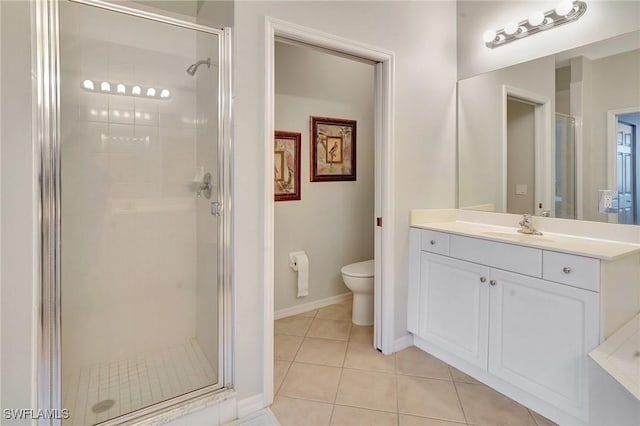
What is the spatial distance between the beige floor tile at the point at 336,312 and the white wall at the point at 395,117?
71 cm

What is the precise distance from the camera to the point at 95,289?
2002 mm

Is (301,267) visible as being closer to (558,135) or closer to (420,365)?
(420,365)

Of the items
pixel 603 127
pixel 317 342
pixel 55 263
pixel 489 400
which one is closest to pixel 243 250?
pixel 55 263

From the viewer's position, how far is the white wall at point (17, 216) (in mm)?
1262

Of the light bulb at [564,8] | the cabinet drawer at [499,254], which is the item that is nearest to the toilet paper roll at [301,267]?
the cabinet drawer at [499,254]

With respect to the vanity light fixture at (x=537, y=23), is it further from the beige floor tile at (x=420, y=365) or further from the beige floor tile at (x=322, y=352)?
the beige floor tile at (x=322, y=352)

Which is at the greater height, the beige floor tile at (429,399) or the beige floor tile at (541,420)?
the beige floor tile at (429,399)

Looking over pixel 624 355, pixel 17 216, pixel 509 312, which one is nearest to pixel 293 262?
pixel 509 312

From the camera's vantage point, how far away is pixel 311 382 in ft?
6.43

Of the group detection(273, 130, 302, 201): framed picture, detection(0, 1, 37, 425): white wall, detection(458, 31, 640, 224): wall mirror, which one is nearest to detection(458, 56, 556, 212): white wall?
detection(458, 31, 640, 224): wall mirror

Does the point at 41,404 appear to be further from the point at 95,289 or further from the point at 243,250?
the point at 243,250

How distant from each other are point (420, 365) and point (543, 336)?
0.79 m

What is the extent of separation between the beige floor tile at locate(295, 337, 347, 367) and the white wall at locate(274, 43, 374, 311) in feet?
1.95

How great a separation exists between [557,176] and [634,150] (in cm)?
36
